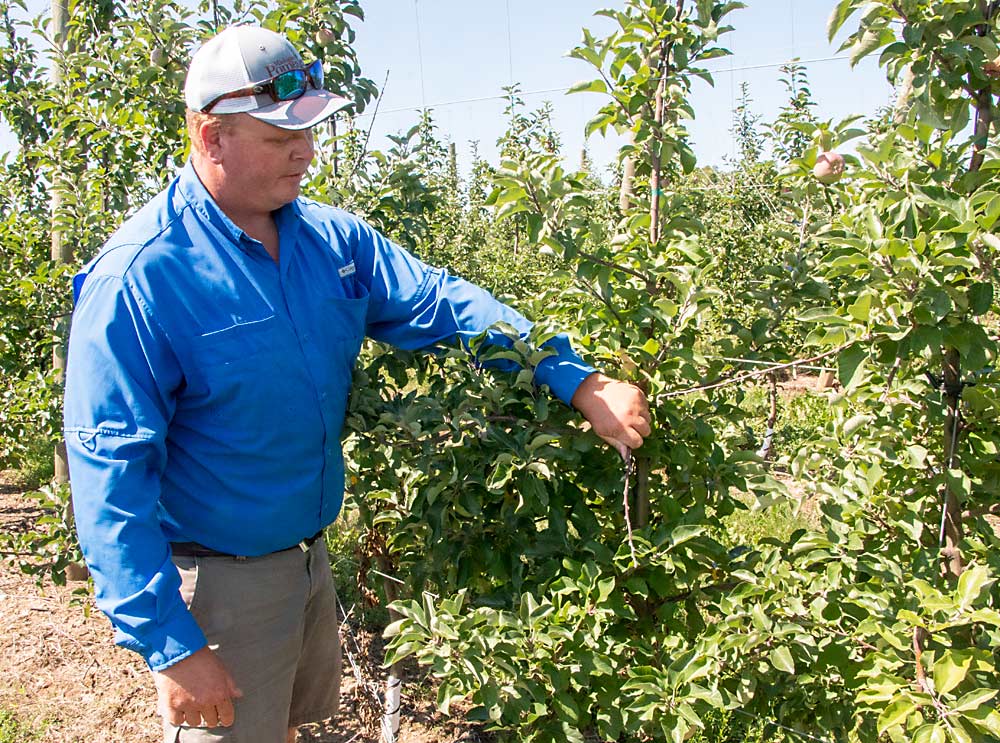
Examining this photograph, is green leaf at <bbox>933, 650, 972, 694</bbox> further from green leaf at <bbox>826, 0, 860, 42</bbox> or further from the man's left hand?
green leaf at <bbox>826, 0, 860, 42</bbox>

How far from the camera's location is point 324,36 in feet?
9.02

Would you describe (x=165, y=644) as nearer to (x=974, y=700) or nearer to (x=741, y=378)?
(x=741, y=378)

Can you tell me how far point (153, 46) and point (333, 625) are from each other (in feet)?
6.10

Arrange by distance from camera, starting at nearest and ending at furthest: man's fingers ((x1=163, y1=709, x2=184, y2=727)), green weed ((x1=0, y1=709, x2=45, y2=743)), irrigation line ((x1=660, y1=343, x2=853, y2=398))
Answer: man's fingers ((x1=163, y1=709, x2=184, y2=727))
irrigation line ((x1=660, y1=343, x2=853, y2=398))
green weed ((x1=0, y1=709, x2=45, y2=743))

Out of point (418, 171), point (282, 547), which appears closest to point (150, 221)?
point (282, 547)

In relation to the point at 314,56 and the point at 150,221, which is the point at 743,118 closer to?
the point at 314,56

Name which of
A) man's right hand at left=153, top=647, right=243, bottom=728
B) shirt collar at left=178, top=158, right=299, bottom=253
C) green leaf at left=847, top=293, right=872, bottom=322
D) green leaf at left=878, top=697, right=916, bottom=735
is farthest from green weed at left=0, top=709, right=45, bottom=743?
green leaf at left=847, top=293, right=872, bottom=322

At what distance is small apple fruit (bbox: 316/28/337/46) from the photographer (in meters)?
2.75

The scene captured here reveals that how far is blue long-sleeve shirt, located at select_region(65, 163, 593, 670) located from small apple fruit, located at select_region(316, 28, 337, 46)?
99 centimetres

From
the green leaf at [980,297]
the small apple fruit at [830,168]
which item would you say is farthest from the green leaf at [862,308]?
the small apple fruit at [830,168]

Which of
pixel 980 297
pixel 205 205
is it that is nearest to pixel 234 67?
pixel 205 205

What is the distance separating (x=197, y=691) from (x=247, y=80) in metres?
1.10

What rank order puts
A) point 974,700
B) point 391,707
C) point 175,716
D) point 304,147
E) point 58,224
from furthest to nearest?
1. point 58,224
2. point 391,707
3. point 304,147
4. point 175,716
5. point 974,700

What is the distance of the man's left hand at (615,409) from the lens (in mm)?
1732
